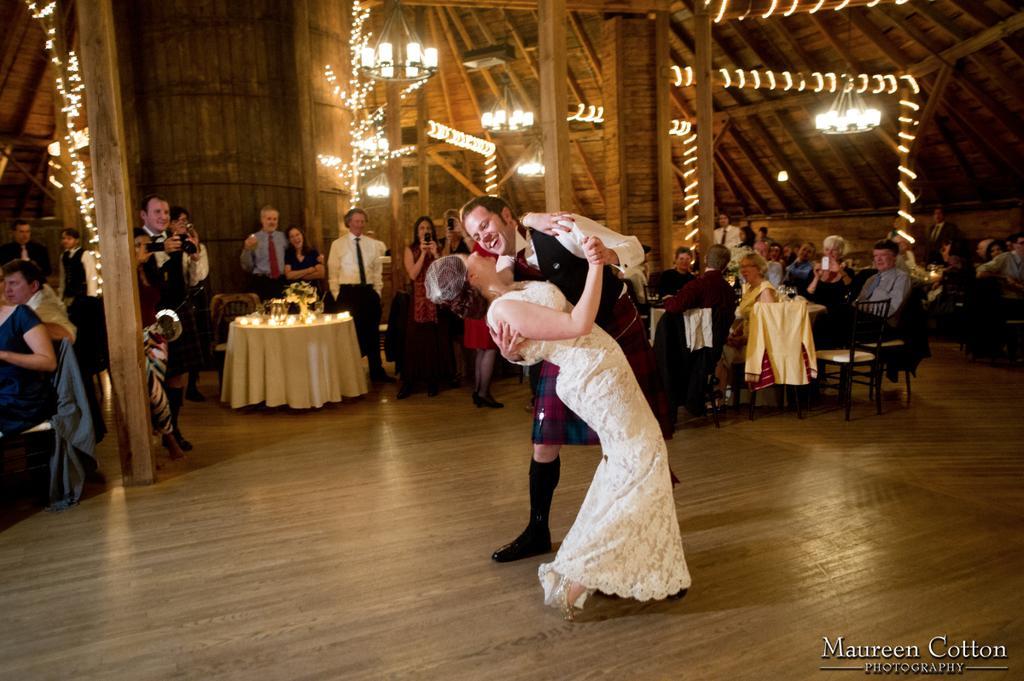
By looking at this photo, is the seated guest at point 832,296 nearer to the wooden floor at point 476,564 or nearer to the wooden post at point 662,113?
the wooden floor at point 476,564

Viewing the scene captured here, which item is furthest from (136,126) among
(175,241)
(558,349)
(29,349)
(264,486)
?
(558,349)

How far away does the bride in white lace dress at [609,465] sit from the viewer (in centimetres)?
259

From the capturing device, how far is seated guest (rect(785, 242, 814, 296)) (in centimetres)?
773

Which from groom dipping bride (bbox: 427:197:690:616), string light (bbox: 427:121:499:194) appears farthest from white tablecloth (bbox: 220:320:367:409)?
string light (bbox: 427:121:499:194)

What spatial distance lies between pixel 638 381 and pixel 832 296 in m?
4.04

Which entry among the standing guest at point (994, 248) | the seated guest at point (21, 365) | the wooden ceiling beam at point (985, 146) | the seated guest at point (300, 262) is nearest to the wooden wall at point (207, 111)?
the seated guest at point (300, 262)

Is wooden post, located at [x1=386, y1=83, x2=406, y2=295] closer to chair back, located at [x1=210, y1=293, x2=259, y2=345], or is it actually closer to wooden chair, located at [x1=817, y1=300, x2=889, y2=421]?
chair back, located at [x1=210, y1=293, x2=259, y2=345]

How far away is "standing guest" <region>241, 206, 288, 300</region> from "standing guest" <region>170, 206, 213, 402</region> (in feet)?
2.20

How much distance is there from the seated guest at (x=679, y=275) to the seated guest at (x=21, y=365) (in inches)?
188

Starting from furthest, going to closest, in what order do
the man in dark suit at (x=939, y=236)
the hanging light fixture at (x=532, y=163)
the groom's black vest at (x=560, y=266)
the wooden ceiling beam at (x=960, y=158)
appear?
the hanging light fixture at (x=532, y=163) → the wooden ceiling beam at (x=960, y=158) → the man in dark suit at (x=939, y=236) → the groom's black vest at (x=560, y=266)

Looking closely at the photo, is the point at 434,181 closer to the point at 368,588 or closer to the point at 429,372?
A: the point at 429,372

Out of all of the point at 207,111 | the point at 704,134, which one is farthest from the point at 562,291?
the point at 207,111

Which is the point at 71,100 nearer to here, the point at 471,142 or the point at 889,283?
the point at 471,142

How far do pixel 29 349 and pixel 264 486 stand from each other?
136 cm
